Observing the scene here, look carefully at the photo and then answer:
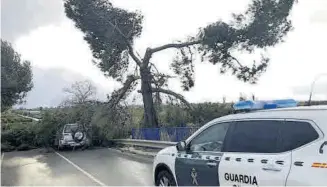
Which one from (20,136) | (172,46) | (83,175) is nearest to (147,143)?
(83,175)

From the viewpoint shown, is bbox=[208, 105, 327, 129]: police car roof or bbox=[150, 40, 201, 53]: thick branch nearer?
bbox=[208, 105, 327, 129]: police car roof

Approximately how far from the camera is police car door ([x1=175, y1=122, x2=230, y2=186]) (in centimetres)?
582

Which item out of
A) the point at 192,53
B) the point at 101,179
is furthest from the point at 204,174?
the point at 192,53

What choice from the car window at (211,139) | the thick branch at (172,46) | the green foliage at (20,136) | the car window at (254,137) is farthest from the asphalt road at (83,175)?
the thick branch at (172,46)

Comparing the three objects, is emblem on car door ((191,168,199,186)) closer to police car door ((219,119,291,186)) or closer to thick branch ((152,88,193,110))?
police car door ((219,119,291,186))

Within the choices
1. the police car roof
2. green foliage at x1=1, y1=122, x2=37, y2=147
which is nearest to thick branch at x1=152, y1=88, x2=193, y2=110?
green foliage at x1=1, y1=122, x2=37, y2=147

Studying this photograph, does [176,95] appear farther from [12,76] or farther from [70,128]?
[12,76]

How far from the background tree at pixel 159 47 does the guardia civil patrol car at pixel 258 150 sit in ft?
52.0

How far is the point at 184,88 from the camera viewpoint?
25531 mm

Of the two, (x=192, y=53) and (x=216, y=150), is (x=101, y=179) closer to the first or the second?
(x=216, y=150)

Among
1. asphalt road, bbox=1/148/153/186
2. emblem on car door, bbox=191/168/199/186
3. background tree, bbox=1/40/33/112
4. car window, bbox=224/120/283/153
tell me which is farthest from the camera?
background tree, bbox=1/40/33/112

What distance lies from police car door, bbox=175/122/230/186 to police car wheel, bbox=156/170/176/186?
25 centimetres

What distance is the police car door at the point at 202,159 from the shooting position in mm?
5816

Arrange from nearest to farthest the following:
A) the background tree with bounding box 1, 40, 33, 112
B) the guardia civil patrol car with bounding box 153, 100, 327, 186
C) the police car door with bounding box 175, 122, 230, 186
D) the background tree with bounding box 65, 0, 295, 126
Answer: the guardia civil patrol car with bounding box 153, 100, 327, 186 → the police car door with bounding box 175, 122, 230, 186 → the background tree with bounding box 65, 0, 295, 126 → the background tree with bounding box 1, 40, 33, 112
